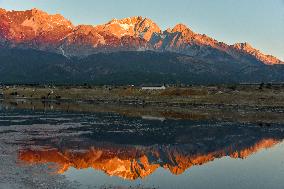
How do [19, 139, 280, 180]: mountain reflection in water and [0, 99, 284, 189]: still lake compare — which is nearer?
[0, 99, 284, 189]: still lake

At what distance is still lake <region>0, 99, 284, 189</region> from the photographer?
3916cm

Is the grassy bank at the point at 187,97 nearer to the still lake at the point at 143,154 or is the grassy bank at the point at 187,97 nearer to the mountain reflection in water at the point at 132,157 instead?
the still lake at the point at 143,154

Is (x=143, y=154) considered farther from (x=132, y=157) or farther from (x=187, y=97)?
(x=187, y=97)

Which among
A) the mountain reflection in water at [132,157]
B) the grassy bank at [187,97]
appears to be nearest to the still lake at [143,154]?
the mountain reflection in water at [132,157]

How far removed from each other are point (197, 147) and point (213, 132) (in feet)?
54.9

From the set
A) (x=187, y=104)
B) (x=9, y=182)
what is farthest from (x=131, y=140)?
(x=187, y=104)

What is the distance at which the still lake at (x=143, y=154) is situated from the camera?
39.2m

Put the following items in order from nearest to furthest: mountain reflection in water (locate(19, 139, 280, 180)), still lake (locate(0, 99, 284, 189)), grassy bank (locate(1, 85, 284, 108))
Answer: still lake (locate(0, 99, 284, 189)), mountain reflection in water (locate(19, 139, 280, 180)), grassy bank (locate(1, 85, 284, 108))

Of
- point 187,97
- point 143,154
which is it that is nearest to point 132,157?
point 143,154

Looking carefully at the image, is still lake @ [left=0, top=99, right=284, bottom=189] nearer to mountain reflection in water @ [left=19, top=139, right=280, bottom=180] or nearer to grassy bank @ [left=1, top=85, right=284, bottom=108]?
mountain reflection in water @ [left=19, top=139, right=280, bottom=180]

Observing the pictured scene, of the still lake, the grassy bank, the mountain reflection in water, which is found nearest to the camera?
the still lake

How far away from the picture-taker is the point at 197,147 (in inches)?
2429

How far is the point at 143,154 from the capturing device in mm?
53781

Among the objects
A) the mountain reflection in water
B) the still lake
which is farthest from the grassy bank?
the mountain reflection in water
